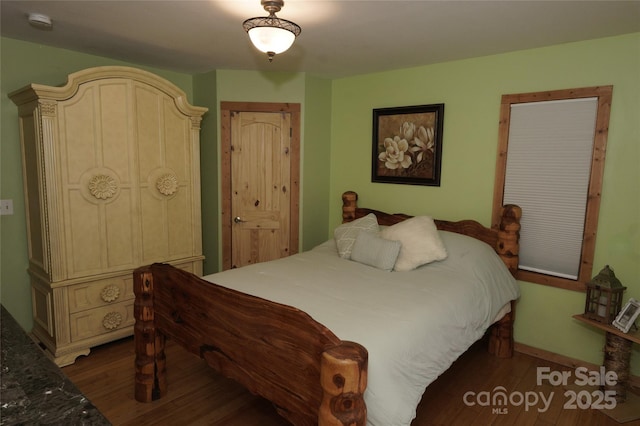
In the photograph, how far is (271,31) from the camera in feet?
6.50

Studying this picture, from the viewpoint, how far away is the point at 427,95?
3543mm

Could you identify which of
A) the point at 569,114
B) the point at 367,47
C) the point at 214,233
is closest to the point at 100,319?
the point at 214,233

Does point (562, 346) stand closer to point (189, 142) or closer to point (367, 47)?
point (367, 47)

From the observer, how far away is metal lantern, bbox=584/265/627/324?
2564 millimetres

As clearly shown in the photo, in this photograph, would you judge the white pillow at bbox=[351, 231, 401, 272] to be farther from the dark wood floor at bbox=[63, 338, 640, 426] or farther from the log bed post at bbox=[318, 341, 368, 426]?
the log bed post at bbox=[318, 341, 368, 426]

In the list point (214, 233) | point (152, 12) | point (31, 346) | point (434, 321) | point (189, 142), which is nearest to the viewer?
point (31, 346)

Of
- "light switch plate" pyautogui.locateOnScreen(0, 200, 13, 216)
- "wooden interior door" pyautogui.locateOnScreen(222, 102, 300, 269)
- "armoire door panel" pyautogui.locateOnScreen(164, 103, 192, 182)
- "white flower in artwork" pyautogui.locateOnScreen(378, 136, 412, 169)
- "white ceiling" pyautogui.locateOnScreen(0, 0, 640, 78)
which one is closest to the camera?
"white ceiling" pyautogui.locateOnScreen(0, 0, 640, 78)

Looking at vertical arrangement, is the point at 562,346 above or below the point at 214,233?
below

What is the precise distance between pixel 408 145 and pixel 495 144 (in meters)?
0.77

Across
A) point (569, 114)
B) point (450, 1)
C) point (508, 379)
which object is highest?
point (450, 1)

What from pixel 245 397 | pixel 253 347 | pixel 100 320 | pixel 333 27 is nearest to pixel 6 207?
pixel 100 320

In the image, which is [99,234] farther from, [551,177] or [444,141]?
[551,177]

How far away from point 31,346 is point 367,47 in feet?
9.23

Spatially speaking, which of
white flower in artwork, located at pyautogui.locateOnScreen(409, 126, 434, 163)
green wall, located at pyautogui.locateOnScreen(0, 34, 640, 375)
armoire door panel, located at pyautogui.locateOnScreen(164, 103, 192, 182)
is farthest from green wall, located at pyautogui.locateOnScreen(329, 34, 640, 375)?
armoire door panel, located at pyautogui.locateOnScreen(164, 103, 192, 182)
